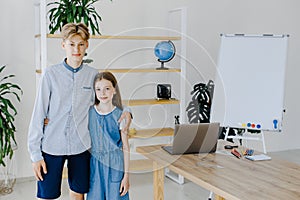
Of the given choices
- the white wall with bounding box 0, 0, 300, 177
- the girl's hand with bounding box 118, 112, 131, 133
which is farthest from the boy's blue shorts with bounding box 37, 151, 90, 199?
the white wall with bounding box 0, 0, 300, 177

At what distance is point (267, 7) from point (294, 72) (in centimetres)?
97

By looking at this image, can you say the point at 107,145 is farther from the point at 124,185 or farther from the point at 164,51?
the point at 164,51

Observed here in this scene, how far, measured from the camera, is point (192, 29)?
16.0ft

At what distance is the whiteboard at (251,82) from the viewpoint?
3.85 m

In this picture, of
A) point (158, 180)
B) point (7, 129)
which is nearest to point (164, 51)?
point (158, 180)

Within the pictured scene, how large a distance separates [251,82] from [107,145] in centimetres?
209

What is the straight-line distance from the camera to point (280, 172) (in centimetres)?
244

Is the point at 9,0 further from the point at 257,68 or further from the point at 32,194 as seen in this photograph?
the point at 257,68

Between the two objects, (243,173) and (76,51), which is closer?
(76,51)

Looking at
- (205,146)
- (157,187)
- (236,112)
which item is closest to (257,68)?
(236,112)

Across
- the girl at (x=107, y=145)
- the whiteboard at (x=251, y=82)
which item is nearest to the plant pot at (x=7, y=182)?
the girl at (x=107, y=145)

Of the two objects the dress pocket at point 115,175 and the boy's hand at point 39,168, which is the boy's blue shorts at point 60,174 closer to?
the boy's hand at point 39,168

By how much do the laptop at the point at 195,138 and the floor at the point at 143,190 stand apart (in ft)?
3.59

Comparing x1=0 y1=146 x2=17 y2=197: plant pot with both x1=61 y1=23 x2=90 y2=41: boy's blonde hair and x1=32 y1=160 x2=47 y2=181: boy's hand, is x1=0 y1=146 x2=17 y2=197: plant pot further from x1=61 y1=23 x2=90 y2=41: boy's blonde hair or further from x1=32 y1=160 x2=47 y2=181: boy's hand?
x1=61 y1=23 x2=90 y2=41: boy's blonde hair
